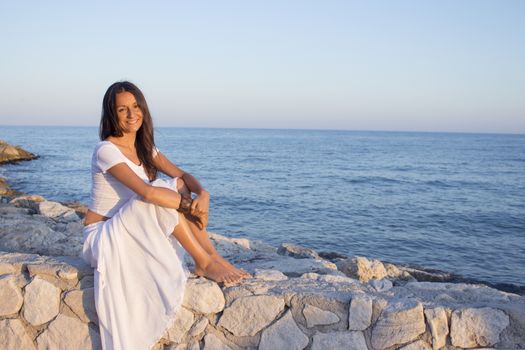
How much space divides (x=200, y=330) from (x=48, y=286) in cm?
94

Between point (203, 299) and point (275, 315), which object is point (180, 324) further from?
point (275, 315)

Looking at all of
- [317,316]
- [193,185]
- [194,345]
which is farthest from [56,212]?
[317,316]

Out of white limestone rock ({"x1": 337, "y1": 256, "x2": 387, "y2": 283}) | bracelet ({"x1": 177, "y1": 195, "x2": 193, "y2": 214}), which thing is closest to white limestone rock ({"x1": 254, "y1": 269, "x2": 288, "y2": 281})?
bracelet ({"x1": 177, "y1": 195, "x2": 193, "y2": 214})

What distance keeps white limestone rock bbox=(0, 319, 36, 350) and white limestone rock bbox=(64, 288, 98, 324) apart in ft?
1.15

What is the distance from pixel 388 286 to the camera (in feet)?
9.82

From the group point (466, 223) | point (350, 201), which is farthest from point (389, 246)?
point (350, 201)

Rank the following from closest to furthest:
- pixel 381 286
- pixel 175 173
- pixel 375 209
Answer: pixel 381 286 → pixel 175 173 → pixel 375 209

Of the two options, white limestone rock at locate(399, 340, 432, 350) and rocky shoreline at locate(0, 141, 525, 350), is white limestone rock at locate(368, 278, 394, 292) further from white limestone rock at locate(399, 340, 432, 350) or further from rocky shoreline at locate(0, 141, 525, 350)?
white limestone rock at locate(399, 340, 432, 350)

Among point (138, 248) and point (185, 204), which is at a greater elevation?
point (185, 204)

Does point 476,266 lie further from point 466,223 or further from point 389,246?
point 466,223

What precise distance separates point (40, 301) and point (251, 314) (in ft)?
4.11

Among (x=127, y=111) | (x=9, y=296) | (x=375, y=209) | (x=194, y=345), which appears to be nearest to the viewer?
(x=194, y=345)

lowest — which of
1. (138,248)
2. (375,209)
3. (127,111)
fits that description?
(375,209)

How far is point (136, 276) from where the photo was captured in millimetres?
2658
